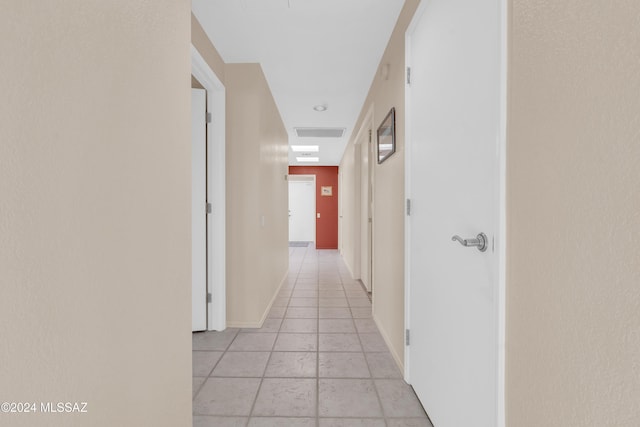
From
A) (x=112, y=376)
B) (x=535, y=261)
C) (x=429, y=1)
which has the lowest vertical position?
(x=112, y=376)

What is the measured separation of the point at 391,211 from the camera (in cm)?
221

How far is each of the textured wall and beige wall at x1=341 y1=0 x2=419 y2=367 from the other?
5.00 meters

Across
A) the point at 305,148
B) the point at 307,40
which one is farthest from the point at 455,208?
the point at 305,148

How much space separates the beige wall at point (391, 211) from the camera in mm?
1926

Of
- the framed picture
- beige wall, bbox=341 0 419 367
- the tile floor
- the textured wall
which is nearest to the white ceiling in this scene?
beige wall, bbox=341 0 419 367

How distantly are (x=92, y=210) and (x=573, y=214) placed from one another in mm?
1091

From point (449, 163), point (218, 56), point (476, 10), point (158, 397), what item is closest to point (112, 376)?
point (158, 397)

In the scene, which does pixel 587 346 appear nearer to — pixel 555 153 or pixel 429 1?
pixel 555 153

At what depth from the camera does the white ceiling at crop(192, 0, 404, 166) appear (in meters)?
1.87

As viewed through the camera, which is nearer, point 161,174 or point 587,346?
point 587,346

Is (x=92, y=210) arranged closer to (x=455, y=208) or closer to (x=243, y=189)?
(x=455, y=208)

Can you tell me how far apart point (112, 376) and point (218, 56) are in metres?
2.49

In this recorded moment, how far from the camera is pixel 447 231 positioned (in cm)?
127

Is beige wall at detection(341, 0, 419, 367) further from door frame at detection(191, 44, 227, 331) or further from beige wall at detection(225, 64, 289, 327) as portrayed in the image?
door frame at detection(191, 44, 227, 331)
